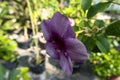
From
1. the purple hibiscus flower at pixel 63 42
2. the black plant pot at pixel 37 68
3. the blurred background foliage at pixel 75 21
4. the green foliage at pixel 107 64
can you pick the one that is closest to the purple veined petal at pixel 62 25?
the purple hibiscus flower at pixel 63 42

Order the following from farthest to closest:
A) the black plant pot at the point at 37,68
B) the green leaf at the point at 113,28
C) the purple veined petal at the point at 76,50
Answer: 1. the black plant pot at the point at 37,68
2. the green leaf at the point at 113,28
3. the purple veined petal at the point at 76,50

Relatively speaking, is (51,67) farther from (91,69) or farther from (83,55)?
(83,55)

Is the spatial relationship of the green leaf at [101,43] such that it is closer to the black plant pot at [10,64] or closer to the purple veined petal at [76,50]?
the purple veined petal at [76,50]

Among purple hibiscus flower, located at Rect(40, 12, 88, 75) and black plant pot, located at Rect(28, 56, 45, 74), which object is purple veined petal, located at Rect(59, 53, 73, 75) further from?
black plant pot, located at Rect(28, 56, 45, 74)

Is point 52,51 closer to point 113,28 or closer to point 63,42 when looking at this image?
point 63,42

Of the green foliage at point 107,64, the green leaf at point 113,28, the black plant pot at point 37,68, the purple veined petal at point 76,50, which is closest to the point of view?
the purple veined petal at point 76,50

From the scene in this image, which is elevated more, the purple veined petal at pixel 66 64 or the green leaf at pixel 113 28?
the green leaf at pixel 113 28

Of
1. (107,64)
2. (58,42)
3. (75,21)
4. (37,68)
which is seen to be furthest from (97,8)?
(37,68)
